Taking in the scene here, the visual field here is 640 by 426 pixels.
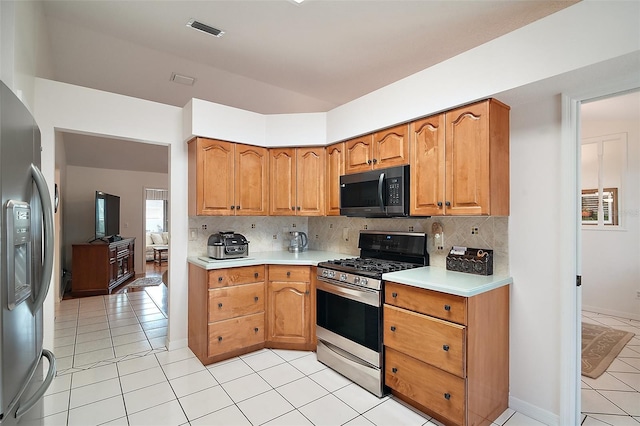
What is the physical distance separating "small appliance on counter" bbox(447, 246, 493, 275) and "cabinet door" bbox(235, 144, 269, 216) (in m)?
1.92

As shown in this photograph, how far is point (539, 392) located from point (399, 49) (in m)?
2.88

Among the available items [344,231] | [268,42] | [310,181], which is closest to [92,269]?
[310,181]

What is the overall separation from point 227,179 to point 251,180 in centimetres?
26

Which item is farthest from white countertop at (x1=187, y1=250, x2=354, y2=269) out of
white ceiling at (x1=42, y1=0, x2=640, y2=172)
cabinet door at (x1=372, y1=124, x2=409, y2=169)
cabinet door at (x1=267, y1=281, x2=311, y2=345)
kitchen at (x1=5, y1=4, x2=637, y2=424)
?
white ceiling at (x1=42, y1=0, x2=640, y2=172)

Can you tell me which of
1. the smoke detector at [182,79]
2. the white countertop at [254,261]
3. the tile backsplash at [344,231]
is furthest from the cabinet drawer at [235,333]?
the smoke detector at [182,79]

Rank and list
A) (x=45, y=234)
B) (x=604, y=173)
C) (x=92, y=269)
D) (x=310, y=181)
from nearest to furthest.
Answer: (x=45, y=234) → (x=604, y=173) → (x=310, y=181) → (x=92, y=269)

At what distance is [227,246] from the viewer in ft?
10.00

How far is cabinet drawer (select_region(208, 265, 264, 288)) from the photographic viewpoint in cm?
285

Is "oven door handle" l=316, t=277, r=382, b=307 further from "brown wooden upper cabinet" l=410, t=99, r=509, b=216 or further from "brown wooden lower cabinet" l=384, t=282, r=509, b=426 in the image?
"brown wooden upper cabinet" l=410, t=99, r=509, b=216

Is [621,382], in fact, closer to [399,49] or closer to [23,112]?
[399,49]

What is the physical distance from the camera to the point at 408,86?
97.8 inches

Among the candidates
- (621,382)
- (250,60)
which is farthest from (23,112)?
(621,382)

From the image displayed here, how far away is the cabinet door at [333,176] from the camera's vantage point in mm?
3225

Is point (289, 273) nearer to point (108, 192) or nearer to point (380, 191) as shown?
point (380, 191)
